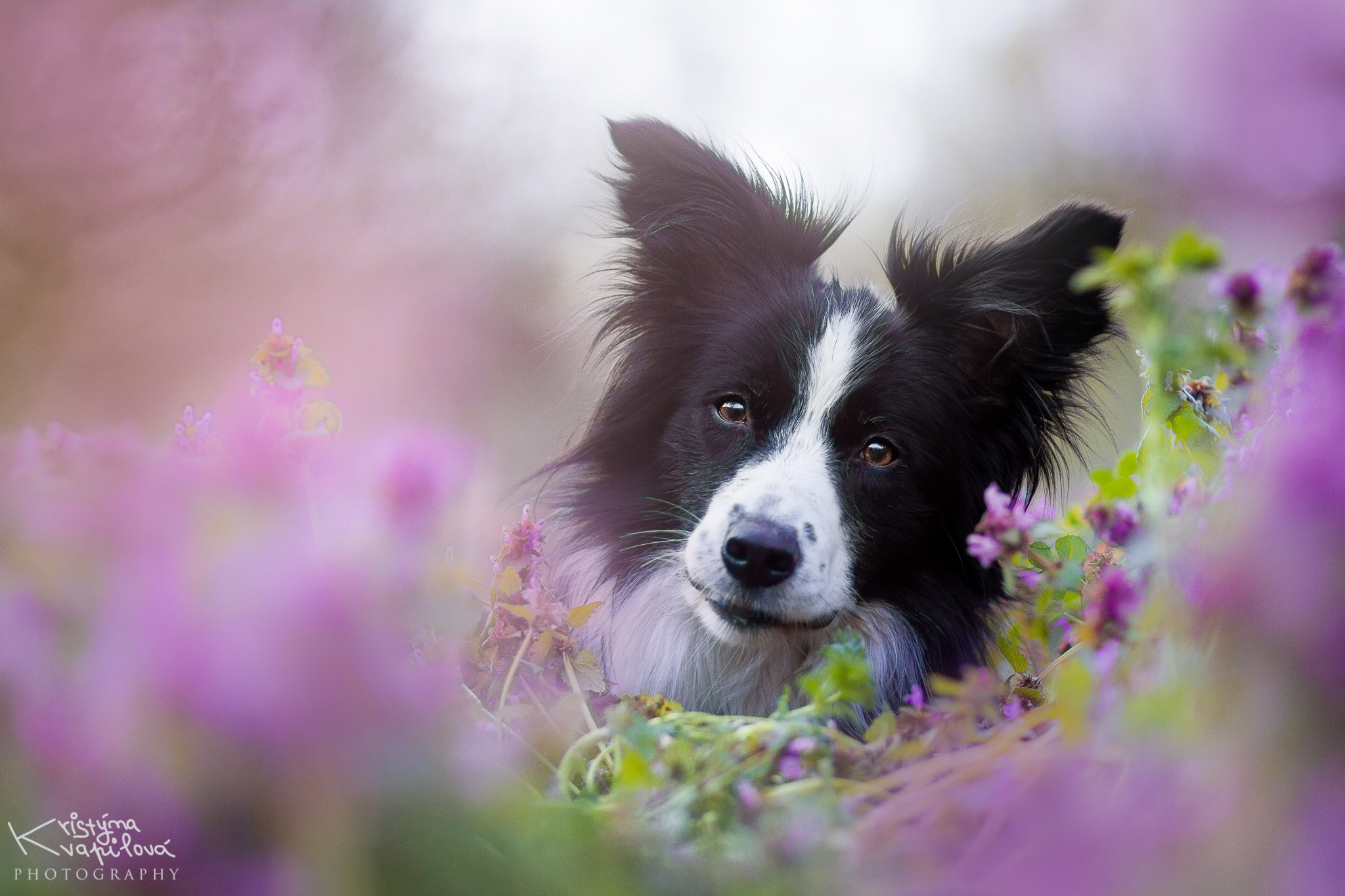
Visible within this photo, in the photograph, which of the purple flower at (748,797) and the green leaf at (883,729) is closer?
the purple flower at (748,797)

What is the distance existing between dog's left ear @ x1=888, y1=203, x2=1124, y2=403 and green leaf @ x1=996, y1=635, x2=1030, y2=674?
0.63 meters

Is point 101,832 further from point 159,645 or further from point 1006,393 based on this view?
point 1006,393

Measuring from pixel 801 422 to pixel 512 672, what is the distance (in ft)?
3.49

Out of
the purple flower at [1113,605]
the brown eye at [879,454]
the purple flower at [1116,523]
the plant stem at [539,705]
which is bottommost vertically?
the plant stem at [539,705]

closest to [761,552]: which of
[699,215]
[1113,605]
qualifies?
[1113,605]

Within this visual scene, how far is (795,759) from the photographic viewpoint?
3.75 feet

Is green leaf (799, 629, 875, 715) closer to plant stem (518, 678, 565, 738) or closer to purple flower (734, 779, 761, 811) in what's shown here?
Result: purple flower (734, 779, 761, 811)

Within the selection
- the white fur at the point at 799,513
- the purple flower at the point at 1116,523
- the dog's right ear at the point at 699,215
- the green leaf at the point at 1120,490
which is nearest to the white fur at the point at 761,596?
the white fur at the point at 799,513

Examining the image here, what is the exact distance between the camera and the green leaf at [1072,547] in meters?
1.78

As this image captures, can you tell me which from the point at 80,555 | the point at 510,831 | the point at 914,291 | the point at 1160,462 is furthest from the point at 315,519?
the point at 914,291

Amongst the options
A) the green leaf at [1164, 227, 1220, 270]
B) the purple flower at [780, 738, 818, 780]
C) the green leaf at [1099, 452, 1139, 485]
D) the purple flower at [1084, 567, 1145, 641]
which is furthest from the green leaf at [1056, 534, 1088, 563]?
the green leaf at [1164, 227, 1220, 270]

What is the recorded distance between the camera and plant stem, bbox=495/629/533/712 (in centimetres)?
146

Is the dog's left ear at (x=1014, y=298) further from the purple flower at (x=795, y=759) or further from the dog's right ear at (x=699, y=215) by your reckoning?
the purple flower at (x=795, y=759)

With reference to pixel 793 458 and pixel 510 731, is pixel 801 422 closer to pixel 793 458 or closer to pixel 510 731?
pixel 793 458
